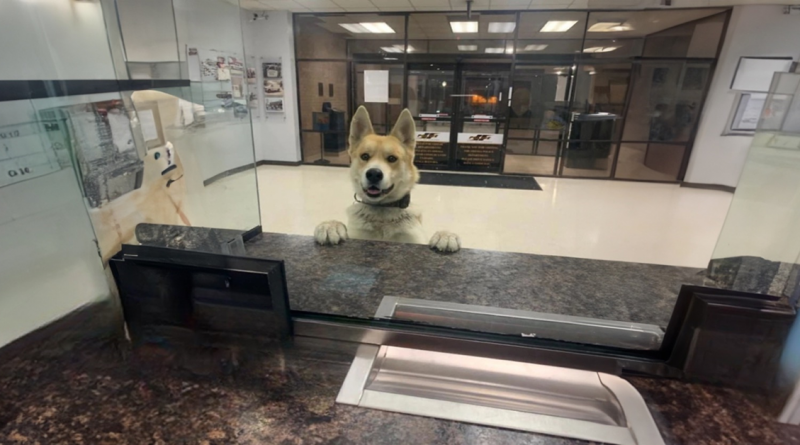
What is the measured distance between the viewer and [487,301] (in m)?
0.63

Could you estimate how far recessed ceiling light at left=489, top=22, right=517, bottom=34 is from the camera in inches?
35.0

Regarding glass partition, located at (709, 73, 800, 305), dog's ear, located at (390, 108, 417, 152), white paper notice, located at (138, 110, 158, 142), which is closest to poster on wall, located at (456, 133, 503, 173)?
dog's ear, located at (390, 108, 417, 152)

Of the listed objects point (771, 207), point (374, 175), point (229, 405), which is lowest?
point (229, 405)

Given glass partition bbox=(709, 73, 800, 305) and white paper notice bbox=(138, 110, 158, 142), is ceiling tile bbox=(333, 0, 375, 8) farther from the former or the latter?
glass partition bbox=(709, 73, 800, 305)

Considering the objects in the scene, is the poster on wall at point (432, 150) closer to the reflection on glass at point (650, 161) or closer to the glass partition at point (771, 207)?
the reflection on glass at point (650, 161)

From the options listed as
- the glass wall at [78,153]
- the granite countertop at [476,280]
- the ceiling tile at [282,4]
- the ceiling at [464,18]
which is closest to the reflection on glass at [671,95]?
the ceiling at [464,18]

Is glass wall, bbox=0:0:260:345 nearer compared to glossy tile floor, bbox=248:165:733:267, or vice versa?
glass wall, bbox=0:0:260:345

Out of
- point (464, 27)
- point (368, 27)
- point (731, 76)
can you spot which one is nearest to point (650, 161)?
point (731, 76)

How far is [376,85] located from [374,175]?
1.38ft

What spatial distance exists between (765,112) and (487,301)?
0.50 metres

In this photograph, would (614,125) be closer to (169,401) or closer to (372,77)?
(372,77)

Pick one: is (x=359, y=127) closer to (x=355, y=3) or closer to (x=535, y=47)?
(x=355, y=3)

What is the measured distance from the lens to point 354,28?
0.86 meters

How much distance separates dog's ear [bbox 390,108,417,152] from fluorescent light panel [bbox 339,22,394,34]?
270 mm
